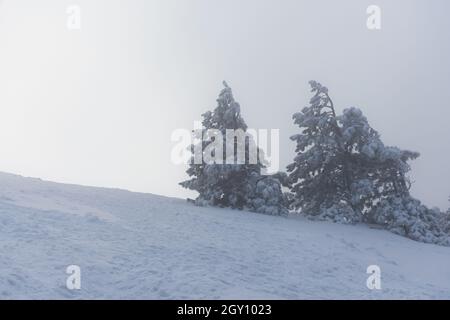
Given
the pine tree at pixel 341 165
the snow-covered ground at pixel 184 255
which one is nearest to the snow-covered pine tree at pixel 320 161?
the pine tree at pixel 341 165

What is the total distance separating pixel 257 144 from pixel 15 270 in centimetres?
1597

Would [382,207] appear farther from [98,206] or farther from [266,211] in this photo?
[98,206]

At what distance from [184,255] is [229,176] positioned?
11.7 meters

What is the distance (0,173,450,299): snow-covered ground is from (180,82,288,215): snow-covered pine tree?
3.30 meters

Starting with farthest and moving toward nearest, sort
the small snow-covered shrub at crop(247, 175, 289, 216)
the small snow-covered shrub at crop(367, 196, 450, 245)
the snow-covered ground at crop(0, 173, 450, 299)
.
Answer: the small snow-covered shrub at crop(247, 175, 289, 216) < the small snow-covered shrub at crop(367, 196, 450, 245) < the snow-covered ground at crop(0, 173, 450, 299)

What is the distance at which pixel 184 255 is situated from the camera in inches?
471

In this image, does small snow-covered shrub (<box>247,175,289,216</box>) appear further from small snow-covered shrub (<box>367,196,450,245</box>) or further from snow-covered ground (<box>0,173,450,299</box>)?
small snow-covered shrub (<box>367,196,450,245</box>)

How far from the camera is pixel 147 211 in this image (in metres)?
17.9

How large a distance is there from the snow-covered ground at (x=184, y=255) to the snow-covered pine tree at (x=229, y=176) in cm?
330

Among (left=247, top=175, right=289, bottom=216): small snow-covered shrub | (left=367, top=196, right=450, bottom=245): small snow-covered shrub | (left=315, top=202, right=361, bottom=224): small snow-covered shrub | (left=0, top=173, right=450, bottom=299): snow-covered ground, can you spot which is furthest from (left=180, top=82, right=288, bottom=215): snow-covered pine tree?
(left=367, top=196, right=450, bottom=245): small snow-covered shrub

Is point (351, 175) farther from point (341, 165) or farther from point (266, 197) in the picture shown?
point (266, 197)

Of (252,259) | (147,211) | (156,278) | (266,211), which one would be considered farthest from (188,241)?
(266,211)

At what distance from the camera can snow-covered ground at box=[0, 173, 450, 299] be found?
9492 mm

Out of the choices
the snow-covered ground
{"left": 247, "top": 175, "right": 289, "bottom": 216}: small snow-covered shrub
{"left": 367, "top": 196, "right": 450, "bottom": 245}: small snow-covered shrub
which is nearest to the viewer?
the snow-covered ground
